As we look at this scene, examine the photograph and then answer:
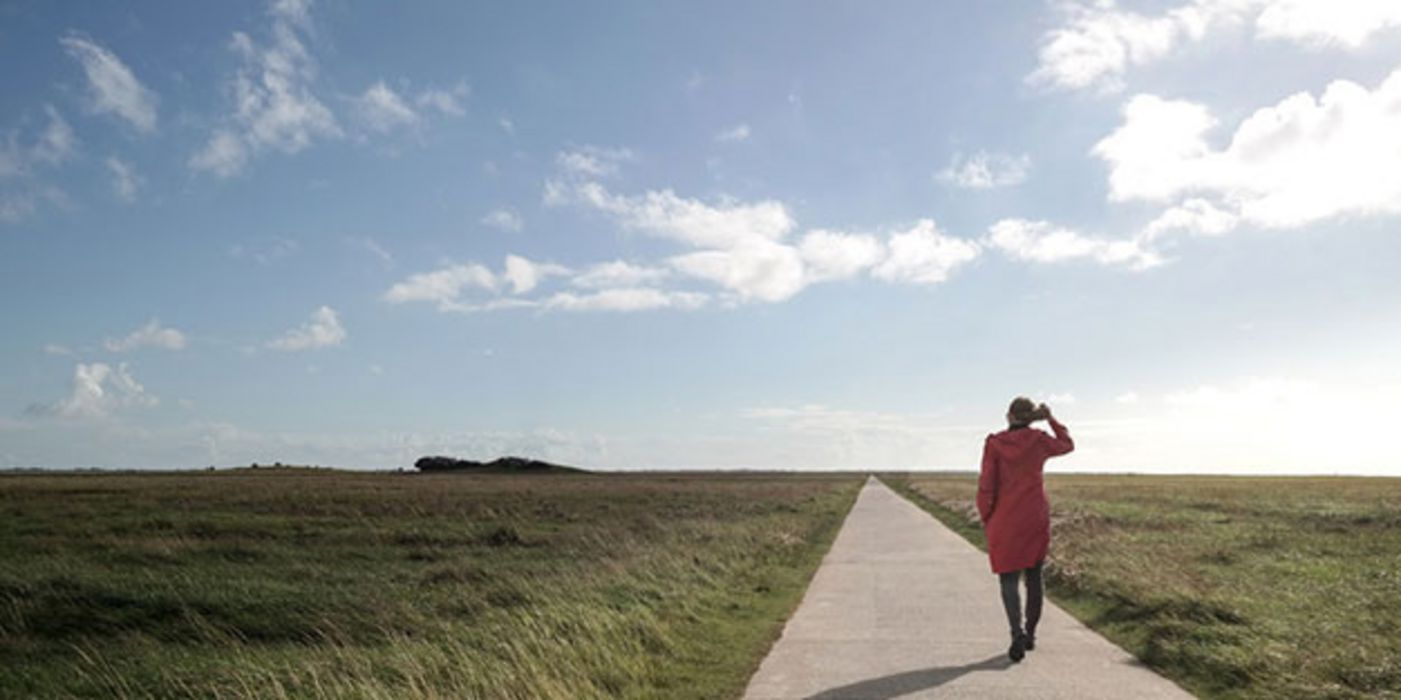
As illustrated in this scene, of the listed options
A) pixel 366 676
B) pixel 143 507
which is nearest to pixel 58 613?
pixel 366 676

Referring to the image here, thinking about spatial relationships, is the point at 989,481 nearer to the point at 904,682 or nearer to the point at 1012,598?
the point at 1012,598

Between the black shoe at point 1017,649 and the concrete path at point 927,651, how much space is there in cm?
8

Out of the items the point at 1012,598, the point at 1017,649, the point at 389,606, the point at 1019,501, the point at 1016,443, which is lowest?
the point at 389,606

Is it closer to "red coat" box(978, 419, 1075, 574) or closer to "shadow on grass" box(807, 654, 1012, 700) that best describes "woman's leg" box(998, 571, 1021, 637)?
"red coat" box(978, 419, 1075, 574)

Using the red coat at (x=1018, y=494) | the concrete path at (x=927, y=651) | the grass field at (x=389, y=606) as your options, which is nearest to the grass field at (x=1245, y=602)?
the concrete path at (x=927, y=651)

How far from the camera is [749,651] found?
9.47 metres

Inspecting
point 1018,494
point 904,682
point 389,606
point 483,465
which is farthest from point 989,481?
point 483,465

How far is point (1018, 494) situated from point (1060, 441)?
598 millimetres

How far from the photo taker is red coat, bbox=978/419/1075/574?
8797 mm

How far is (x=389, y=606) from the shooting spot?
13508 millimetres

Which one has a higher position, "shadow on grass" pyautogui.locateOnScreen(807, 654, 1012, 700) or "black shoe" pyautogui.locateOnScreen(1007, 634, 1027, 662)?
"black shoe" pyautogui.locateOnScreen(1007, 634, 1027, 662)

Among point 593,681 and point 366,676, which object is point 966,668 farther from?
point 366,676

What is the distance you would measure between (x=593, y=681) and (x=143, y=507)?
32117 mm

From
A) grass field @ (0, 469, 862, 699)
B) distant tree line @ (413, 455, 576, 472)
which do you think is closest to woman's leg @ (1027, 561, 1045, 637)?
grass field @ (0, 469, 862, 699)
